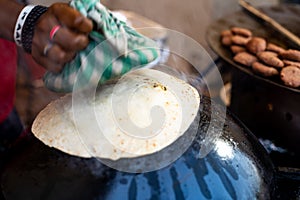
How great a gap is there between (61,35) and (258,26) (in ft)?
3.92

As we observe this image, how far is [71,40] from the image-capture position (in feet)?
2.33

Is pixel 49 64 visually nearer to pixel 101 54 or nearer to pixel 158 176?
pixel 101 54

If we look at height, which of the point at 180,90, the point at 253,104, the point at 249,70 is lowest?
the point at 253,104

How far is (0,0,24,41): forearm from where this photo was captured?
92 centimetres

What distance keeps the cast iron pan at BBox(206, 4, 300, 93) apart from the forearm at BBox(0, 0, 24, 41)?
77 centimetres

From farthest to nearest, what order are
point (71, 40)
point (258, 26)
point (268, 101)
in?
Result: point (258, 26) → point (268, 101) → point (71, 40)

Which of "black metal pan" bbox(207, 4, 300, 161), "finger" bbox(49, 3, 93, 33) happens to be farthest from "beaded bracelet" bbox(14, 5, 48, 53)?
"black metal pan" bbox(207, 4, 300, 161)

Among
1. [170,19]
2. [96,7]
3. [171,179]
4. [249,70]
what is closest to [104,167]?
[171,179]

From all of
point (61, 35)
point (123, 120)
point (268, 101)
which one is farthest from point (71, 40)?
point (268, 101)

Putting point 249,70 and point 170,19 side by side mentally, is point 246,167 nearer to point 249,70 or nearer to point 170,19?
point 249,70

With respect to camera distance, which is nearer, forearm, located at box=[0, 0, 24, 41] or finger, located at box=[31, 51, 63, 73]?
finger, located at box=[31, 51, 63, 73]

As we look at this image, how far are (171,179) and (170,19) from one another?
106 inches

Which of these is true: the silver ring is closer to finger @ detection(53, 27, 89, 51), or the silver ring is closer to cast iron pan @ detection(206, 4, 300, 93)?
finger @ detection(53, 27, 89, 51)

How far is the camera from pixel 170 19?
3289 millimetres
